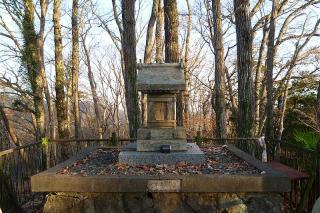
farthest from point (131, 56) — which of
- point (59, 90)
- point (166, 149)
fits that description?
point (166, 149)

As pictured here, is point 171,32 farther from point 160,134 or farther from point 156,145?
point 156,145

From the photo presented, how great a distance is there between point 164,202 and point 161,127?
2223 mm

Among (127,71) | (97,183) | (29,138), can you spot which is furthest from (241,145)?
(29,138)

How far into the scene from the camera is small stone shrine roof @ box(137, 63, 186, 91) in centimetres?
704

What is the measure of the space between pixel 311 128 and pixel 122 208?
1267 centimetres

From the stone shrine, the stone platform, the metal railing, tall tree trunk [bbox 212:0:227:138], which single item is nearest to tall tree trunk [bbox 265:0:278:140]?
tall tree trunk [bbox 212:0:227:138]

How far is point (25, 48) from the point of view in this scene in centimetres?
1205

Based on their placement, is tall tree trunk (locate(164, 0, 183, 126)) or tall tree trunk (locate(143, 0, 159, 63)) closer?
tall tree trunk (locate(164, 0, 183, 126))

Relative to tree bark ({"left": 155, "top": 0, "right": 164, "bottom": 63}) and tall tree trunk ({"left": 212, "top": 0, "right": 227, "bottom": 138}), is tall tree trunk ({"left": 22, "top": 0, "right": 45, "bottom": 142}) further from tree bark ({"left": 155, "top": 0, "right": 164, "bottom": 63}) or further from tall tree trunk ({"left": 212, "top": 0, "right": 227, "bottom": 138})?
tall tree trunk ({"left": 212, "top": 0, "right": 227, "bottom": 138})

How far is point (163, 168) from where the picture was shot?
6.37 metres

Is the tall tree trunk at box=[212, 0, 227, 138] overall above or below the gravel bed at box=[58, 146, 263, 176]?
above

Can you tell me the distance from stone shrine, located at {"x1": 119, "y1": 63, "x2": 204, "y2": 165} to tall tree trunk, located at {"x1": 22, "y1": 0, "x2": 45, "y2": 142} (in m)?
5.56

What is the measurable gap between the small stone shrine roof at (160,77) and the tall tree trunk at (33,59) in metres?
5.66

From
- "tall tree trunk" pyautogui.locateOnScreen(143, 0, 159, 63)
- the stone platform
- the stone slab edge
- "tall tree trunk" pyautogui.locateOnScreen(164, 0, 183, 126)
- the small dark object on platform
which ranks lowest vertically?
the stone slab edge
